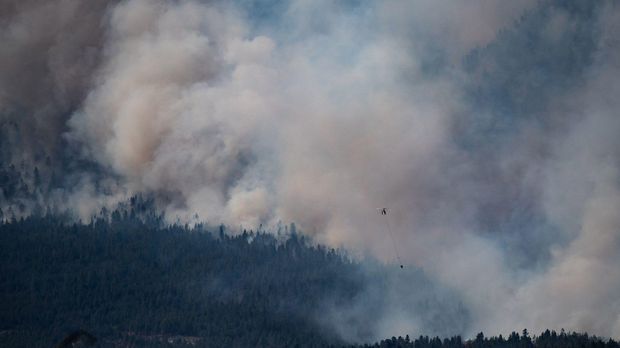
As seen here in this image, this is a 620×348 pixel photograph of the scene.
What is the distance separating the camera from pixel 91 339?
77062mm

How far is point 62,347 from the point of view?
2963 inches

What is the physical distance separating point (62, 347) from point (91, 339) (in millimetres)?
2427
